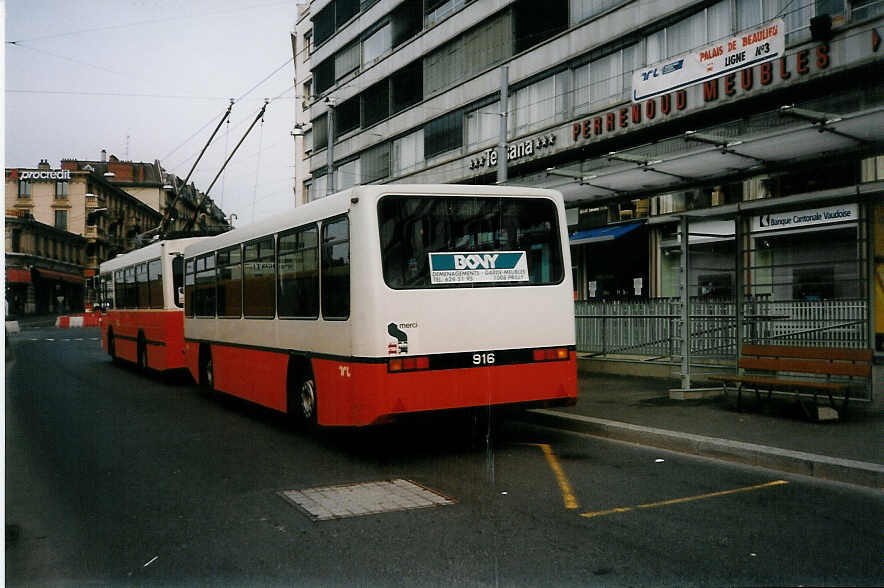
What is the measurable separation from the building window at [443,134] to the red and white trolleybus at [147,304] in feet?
47.6

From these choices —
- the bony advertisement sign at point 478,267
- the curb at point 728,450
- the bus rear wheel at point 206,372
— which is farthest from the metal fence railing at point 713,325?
the bus rear wheel at point 206,372

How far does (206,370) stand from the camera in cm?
1385

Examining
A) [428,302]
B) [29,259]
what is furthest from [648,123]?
[29,259]

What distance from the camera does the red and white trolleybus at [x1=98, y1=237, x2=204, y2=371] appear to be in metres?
16.4

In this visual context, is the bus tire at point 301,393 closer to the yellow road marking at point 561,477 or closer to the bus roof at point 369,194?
the bus roof at point 369,194

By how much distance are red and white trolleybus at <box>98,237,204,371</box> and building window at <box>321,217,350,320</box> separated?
326 inches

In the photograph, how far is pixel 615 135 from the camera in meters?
23.0

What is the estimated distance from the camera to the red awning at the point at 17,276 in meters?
6.94

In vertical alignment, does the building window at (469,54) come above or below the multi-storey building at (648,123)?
above

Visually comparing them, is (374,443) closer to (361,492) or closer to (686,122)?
(361,492)

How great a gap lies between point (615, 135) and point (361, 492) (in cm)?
1826

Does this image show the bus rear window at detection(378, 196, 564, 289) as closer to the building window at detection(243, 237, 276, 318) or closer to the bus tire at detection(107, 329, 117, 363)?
the building window at detection(243, 237, 276, 318)

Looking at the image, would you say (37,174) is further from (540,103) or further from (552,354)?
(540,103)

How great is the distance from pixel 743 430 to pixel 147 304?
1347 cm
